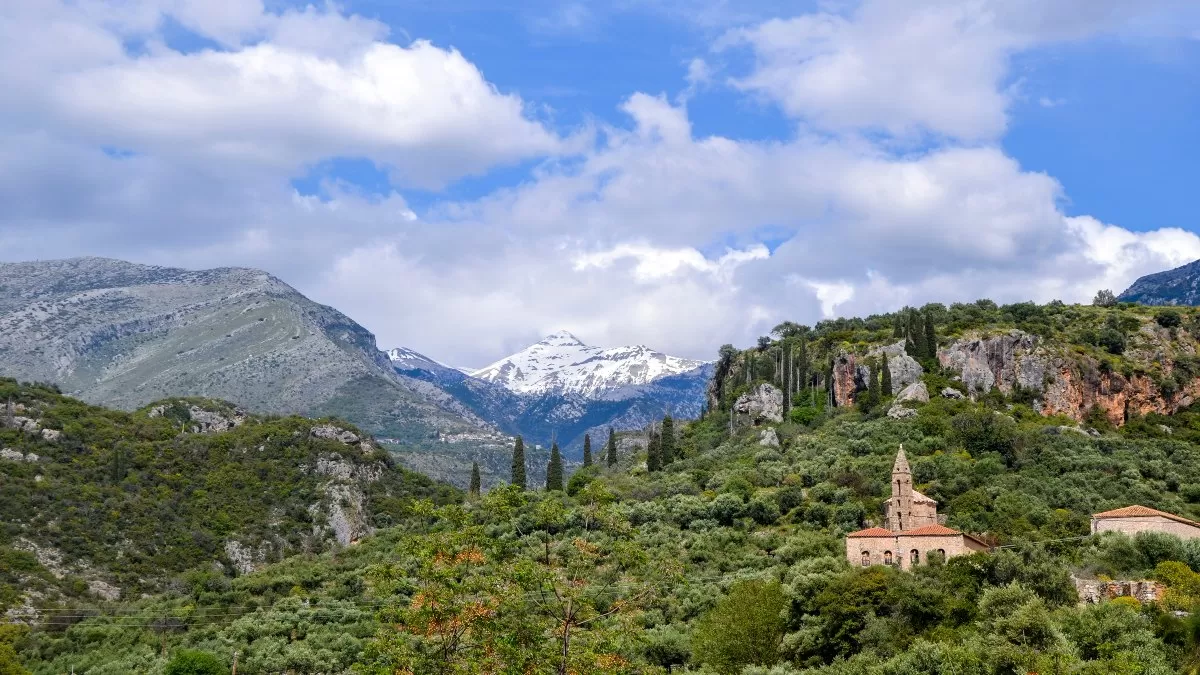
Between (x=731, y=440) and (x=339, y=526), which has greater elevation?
(x=731, y=440)

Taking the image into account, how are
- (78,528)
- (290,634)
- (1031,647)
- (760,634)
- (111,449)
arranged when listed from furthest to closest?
1. (111,449)
2. (78,528)
3. (290,634)
4. (760,634)
5. (1031,647)

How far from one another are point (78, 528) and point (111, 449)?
1900 centimetres

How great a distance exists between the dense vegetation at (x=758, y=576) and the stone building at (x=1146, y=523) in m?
1.60

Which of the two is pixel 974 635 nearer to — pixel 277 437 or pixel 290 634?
pixel 290 634

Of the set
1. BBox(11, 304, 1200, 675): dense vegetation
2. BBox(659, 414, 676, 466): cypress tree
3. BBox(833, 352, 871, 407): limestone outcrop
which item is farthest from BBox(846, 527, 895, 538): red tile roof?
BBox(833, 352, 871, 407): limestone outcrop

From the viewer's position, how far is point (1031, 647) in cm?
3750

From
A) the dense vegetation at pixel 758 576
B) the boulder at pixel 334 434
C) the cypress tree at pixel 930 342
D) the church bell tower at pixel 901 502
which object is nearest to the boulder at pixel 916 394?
the dense vegetation at pixel 758 576

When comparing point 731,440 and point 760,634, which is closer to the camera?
point 760,634

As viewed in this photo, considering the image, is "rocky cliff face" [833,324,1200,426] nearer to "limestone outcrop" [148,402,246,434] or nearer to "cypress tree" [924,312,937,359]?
"cypress tree" [924,312,937,359]

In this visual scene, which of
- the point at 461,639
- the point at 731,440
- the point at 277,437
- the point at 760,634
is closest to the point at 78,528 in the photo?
the point at 277,437

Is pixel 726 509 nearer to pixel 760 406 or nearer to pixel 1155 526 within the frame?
pixel 1155 526

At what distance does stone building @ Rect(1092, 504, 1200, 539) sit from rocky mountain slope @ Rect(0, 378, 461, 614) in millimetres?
64018

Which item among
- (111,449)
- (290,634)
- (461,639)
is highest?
(111,449)

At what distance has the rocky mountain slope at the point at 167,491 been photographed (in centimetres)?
8619
